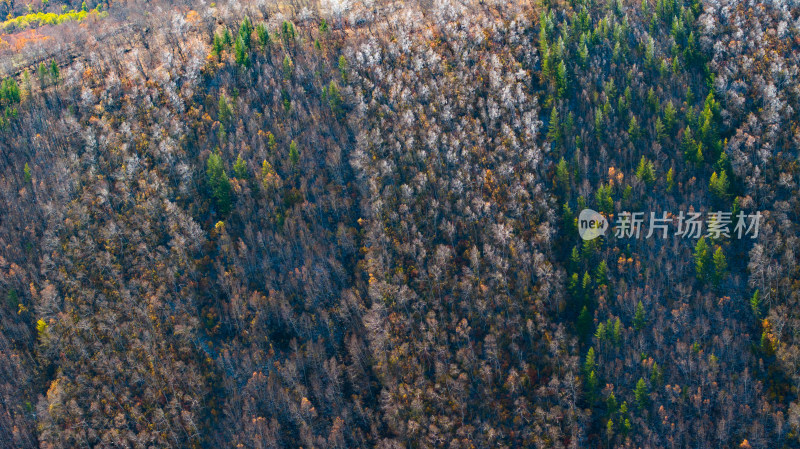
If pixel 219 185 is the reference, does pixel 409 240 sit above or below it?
below

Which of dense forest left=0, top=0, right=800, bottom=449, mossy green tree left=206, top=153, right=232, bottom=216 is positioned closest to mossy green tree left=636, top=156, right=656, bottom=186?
dense forest left=0, top=0, right=800, bottom=449

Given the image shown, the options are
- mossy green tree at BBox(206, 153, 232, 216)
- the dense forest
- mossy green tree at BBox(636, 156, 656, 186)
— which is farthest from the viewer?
mossy green tree at BBox(636, 156, 656, 186)

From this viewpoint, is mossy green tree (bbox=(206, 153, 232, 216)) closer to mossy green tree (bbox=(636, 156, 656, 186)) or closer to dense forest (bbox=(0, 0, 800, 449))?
dense forest (bbox=(0, 0, 800, 449))

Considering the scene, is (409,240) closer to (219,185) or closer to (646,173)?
(219,185)

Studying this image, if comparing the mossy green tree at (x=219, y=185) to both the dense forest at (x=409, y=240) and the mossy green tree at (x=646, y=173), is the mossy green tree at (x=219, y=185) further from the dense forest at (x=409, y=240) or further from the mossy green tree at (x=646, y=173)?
the mossy green tree at (x=646, y=173)

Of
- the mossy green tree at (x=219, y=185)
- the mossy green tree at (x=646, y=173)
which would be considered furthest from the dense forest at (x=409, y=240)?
the mossy green tree at (x=219, y=185)

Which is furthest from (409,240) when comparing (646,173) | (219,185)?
(646,173)

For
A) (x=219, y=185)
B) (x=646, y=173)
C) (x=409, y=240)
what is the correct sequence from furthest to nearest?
(x=646, y=173)
(x=219, y=185)
(x=409, y=240)

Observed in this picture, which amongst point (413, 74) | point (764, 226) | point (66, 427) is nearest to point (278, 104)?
point (413, 74)

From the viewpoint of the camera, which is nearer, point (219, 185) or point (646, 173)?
point (219, 185)
